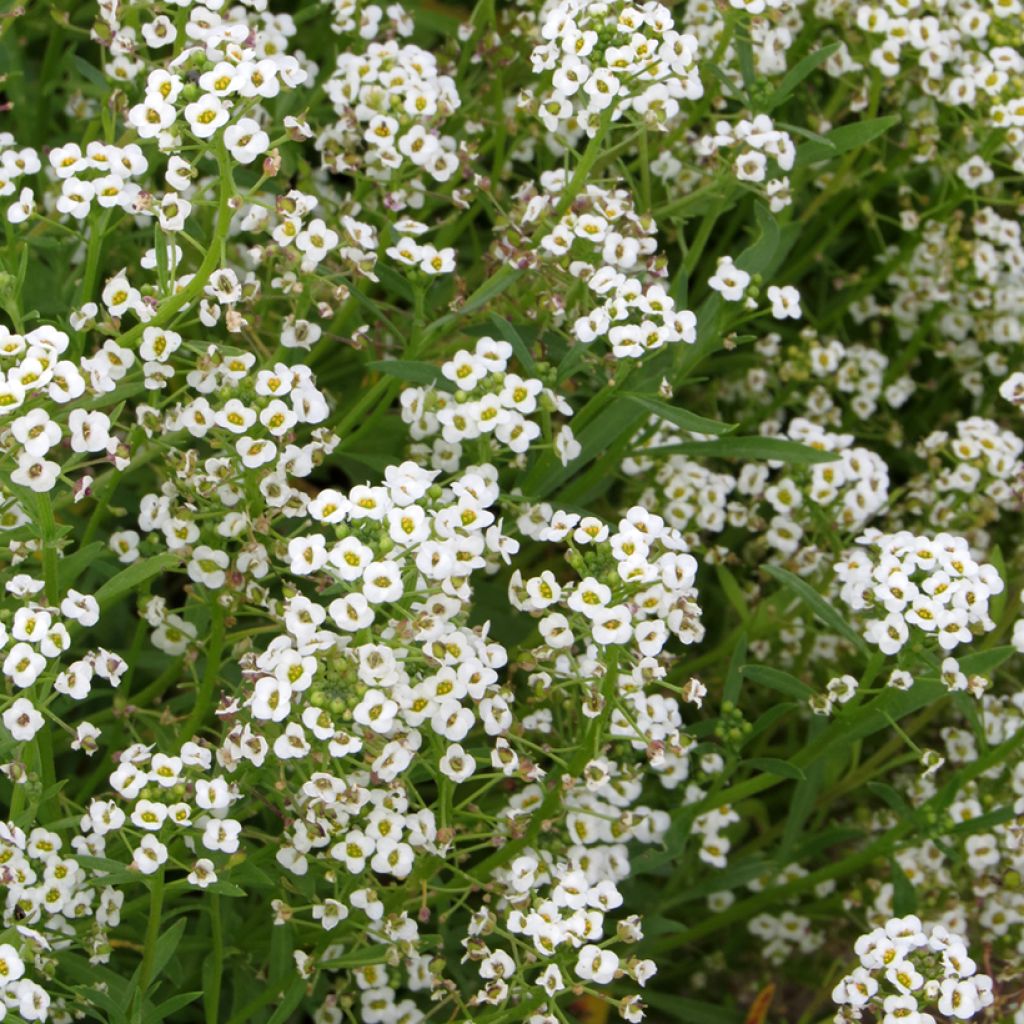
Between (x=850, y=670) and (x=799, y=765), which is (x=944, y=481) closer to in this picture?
(x=850, y=670)

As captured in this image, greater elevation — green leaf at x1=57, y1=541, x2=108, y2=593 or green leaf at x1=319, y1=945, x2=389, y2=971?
green leaf at x1=57, y1=541, x2=108, y2=593

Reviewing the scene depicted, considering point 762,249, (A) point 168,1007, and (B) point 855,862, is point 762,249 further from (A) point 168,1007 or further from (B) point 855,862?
(A) point 168,1007

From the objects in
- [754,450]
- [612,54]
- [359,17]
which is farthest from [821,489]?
[359,17]

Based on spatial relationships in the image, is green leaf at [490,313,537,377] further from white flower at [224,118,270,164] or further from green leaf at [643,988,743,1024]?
green leaf at [643,988,743,1024]

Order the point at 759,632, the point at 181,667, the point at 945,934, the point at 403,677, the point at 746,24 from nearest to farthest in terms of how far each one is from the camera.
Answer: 1. the point at 403,677
2. the point at 945,934
3. the point at 181,667
4. the point at 746,24
5. the point at 759,632

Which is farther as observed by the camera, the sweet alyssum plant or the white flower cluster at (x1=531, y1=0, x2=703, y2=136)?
the white flower cluster at (x1=531, y1=0, x2=703, y2=136)

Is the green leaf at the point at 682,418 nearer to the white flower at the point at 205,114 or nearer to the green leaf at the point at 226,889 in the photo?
the white flower at the point at 205,114

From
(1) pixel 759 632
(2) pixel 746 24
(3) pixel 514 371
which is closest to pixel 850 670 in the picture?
(1) pixel 759 632

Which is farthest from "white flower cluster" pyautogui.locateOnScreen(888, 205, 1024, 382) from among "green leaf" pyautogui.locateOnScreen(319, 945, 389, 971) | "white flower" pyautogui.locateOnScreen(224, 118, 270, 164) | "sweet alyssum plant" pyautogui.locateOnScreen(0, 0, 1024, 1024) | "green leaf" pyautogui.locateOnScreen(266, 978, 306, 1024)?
"green leaf" pyautogui.locateOnScreen(266, 978, 306, 1024)
